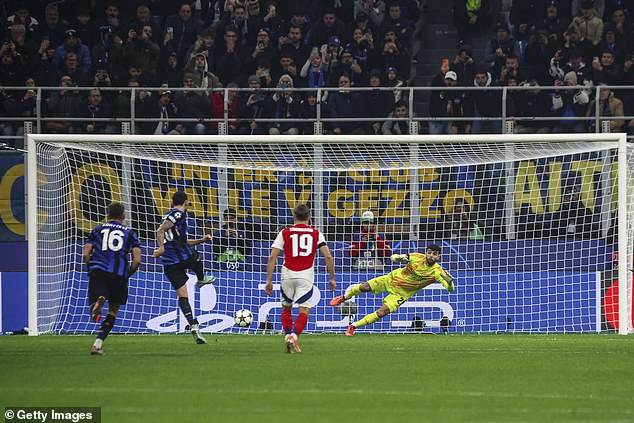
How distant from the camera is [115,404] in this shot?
27.9 ft

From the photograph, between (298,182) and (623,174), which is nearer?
(623,174)

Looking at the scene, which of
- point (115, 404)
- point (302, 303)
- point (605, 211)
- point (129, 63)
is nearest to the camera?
point (115, 404)

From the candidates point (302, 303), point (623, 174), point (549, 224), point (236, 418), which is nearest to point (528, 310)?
point (549, 224)

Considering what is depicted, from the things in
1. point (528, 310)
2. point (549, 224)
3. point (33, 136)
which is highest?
point (33, 136)

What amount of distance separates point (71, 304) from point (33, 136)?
9.76ft

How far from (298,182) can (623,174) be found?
5140 millimetres

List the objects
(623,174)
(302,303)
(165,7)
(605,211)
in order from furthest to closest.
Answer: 1. (165,7)
2. (605,211)
3. (623,174)
4. (302,303)

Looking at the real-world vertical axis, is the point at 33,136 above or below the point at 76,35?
below

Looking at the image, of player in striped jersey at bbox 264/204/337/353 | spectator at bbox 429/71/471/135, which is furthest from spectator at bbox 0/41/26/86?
player in striped jersey at bbox 264/204/337/353

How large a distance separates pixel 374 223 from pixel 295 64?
4281 mm

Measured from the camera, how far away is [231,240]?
18406 mm

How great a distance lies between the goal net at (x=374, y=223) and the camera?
1844cm

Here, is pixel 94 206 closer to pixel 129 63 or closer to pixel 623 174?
pixel 129 63

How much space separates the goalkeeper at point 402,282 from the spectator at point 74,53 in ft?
26.0
